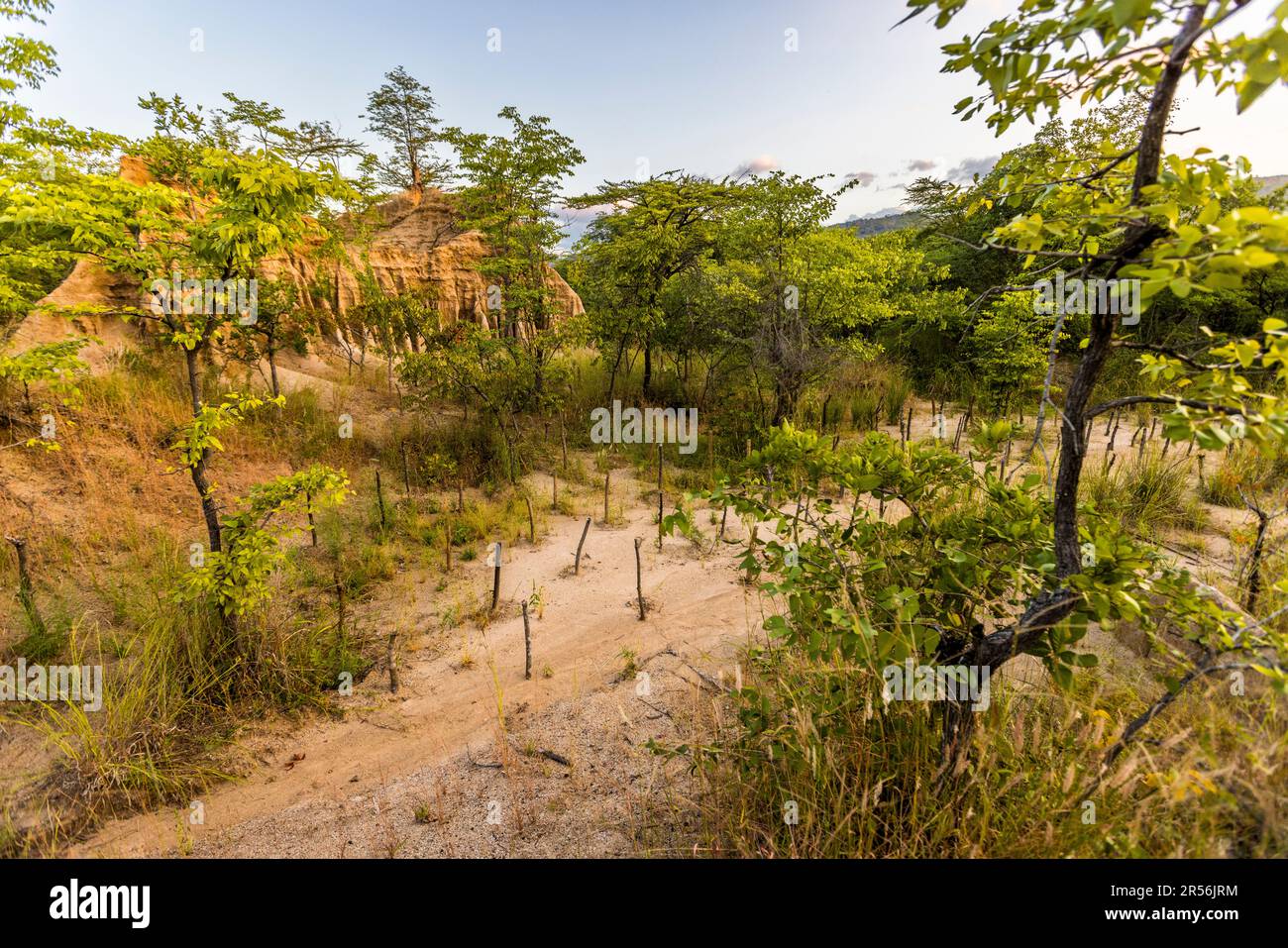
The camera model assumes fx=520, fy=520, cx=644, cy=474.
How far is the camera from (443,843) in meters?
3.07

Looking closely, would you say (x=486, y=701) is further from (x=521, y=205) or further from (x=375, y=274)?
(x=375, y=274)

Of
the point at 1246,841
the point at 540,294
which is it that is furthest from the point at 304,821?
the point at 540,294

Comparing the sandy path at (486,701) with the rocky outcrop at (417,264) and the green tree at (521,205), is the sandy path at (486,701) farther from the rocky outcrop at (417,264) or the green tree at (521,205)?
the rocky outcrop at (417,264)

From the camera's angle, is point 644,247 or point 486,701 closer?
point 486,701

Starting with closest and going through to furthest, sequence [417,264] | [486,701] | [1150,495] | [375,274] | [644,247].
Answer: [486,701], [1150,495], [644,247], [375,274], [417,264]

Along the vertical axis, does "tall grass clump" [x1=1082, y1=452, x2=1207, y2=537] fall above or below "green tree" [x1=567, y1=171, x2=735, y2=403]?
below

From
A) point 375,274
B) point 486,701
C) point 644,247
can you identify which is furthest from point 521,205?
point 486,701

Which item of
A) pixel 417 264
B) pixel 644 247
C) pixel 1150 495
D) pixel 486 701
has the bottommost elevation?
pixel 486 701

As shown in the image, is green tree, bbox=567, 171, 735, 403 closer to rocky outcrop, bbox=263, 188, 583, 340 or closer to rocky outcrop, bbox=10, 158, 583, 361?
rocky outcrop, bbox=10, 158, 583, 361

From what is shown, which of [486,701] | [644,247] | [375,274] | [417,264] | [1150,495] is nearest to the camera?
[486,701]

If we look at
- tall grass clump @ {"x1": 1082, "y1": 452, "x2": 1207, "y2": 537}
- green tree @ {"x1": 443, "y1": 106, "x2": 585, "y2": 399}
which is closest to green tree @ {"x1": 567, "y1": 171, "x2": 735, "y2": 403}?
green tree @ {"x1": 443, "y1": 106, "x2": 585, "y2": 399}

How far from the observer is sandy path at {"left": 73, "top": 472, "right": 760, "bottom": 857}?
10.9 ft

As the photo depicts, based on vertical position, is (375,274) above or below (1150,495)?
above

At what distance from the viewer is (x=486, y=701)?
4.52 meters
